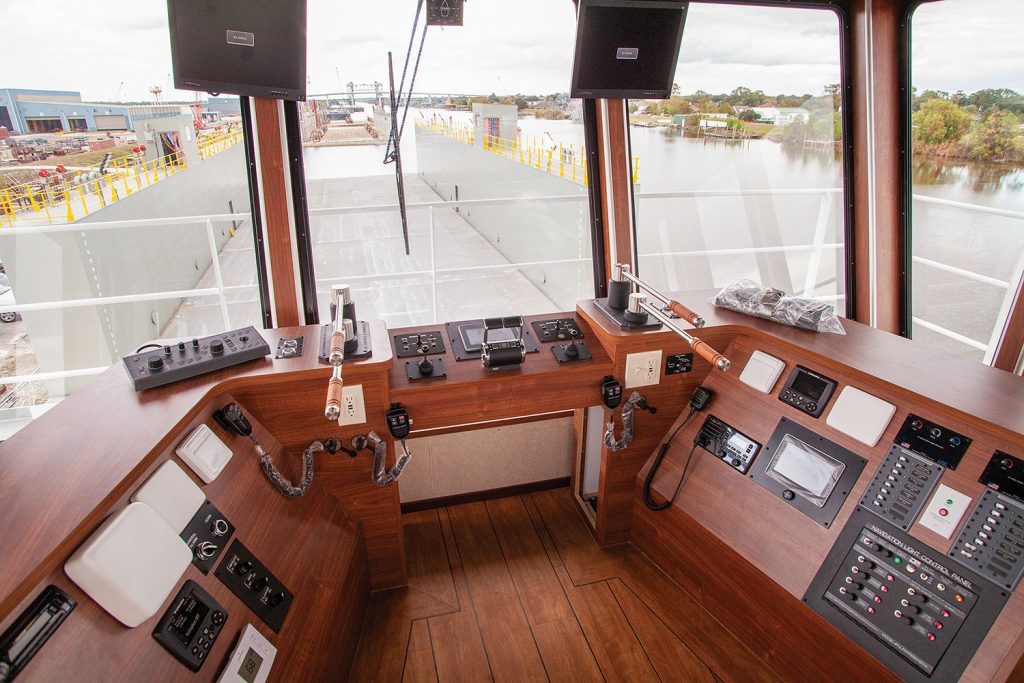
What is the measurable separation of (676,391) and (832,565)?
730 mm

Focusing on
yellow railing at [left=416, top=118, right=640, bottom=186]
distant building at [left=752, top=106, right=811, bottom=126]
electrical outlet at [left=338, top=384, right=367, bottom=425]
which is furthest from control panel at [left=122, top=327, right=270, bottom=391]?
distant building at [left=752, top=106, right=811, bottom=126]

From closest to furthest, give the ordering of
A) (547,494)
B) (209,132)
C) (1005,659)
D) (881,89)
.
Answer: (1005,659), (209,132), (881,89), (547,494)

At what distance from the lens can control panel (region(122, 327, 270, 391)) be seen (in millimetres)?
1389

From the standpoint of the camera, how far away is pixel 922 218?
→ 8.05 ft

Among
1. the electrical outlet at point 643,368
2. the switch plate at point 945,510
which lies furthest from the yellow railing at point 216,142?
the switch plate at point 945,510

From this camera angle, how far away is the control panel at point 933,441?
135 centimetres

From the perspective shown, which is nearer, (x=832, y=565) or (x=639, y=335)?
(x=832, y=565)

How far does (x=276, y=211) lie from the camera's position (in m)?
1.89

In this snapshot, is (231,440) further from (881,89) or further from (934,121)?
(934,121)

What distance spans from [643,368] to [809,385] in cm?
53

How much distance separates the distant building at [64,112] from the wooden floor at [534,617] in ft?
6.00

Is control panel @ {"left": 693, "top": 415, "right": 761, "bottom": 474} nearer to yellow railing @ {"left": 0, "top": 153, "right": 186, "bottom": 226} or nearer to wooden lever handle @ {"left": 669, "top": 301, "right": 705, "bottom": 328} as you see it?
wooden lever handle @ {"left": 669, "top": 301, "right": 705, "bottom": 328}

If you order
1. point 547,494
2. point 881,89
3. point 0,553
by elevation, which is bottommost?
point 547,494

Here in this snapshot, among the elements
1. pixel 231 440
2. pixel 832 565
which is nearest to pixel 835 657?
pixel 832 565
